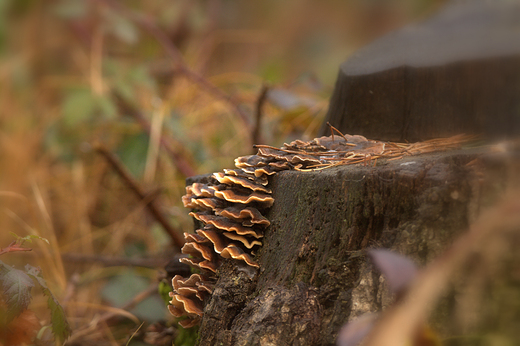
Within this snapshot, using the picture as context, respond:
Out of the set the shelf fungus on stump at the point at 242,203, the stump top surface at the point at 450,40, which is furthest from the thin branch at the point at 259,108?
the shelf fungus on stump at the point at 242,203

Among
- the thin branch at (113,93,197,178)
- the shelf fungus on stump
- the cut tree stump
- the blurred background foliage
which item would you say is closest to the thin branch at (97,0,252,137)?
the blurred background foliage

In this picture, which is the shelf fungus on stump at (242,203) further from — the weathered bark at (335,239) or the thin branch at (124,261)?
the thin branch at (124,261)

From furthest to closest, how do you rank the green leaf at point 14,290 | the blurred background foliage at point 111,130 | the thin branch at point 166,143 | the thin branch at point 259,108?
the thin branch at point 166,143 < the blurred background foliage at point 111,130 < the thin branch at point 259,108 < the green leaf at point 14,290

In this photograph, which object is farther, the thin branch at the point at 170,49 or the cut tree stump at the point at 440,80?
the thin branch at the point at 170,49

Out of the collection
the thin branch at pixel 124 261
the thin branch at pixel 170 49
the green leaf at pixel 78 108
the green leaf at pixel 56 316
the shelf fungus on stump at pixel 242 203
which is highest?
the thin branch at pixel 170 49

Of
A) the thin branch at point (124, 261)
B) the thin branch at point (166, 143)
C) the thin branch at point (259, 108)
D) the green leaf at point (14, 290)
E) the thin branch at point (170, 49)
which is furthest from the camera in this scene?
the thin branch at point (170, 49)

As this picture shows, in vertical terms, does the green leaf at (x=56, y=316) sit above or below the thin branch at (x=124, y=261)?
below
